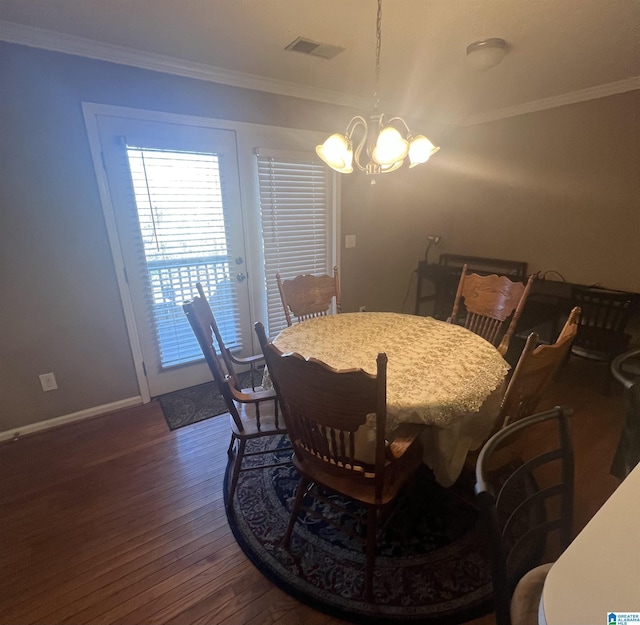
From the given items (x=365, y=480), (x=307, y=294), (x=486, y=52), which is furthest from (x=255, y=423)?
(x=486, y=52)

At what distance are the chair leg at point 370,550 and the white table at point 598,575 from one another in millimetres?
758

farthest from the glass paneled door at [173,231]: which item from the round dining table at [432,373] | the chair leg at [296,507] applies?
the chair leg at [296,507]

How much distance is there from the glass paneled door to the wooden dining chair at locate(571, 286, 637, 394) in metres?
2.79

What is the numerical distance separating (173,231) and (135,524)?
6.12ft

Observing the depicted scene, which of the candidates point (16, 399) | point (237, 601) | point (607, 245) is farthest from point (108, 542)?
point (607, 245)

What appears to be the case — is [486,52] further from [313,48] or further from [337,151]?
[337,151]

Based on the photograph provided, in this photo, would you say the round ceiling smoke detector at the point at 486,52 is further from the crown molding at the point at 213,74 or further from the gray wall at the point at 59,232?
the gray wall at the point at 59,232

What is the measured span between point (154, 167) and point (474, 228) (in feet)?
10.9

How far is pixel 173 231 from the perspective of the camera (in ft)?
8.32

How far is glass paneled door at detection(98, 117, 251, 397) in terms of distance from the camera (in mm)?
2320

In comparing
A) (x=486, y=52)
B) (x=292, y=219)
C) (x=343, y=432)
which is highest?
(x=486, y=52)

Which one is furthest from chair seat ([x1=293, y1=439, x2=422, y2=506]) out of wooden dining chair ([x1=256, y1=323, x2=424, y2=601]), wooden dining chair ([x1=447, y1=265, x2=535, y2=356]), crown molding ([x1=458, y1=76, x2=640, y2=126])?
crown molding ([x1=458, y1=76, x2=640, y2=126])

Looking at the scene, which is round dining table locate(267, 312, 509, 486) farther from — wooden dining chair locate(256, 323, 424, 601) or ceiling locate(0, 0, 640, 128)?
ceiling locate(0, 0, 640, 128)

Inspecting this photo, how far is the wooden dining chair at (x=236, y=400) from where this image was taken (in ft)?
4.99
